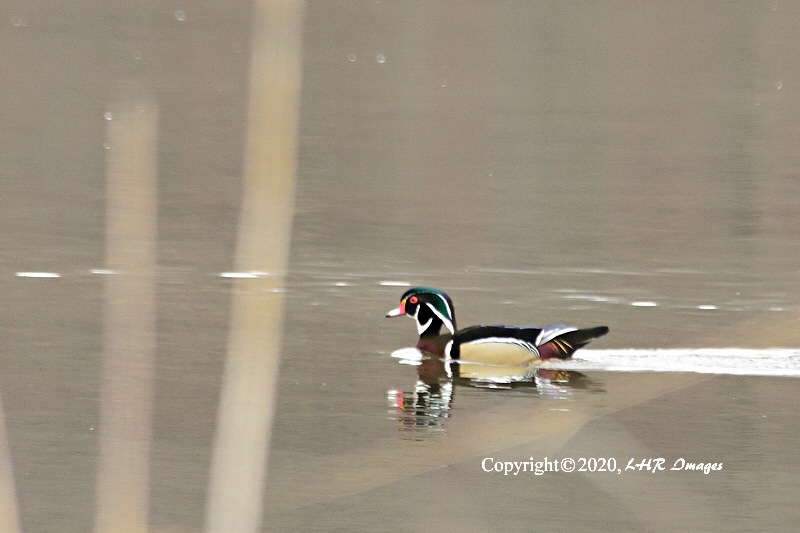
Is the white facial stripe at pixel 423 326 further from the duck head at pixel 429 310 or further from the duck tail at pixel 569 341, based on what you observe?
the duck tail at pixel 569 341

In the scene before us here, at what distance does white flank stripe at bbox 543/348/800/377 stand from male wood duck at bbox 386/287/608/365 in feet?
0.45

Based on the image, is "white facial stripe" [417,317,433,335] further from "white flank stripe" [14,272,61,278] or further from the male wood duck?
"white flank stripe" [14,272,61,278]

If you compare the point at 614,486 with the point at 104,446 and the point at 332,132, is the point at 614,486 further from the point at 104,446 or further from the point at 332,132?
the point at 332,132

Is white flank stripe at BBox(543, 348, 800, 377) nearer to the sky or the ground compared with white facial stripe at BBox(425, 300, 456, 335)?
nearer to the ground

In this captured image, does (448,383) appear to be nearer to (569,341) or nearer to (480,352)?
(480,352)

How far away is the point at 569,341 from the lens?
8.44m

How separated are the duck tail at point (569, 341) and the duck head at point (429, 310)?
2.47 feet

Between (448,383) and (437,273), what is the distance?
8.44ft

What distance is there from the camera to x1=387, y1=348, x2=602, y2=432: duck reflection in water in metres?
7.30

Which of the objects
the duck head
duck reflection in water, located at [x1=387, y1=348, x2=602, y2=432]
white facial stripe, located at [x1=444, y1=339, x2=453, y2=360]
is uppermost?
the duck head

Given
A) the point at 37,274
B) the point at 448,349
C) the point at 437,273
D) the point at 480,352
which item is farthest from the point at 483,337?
the point at 37,274

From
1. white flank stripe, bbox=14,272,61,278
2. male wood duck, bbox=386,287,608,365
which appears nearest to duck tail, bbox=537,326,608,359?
male wood duck, bbox=386,287,608,365

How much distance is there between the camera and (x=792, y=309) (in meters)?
9.63

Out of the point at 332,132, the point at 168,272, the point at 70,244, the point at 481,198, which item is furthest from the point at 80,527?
the point at 332,132
